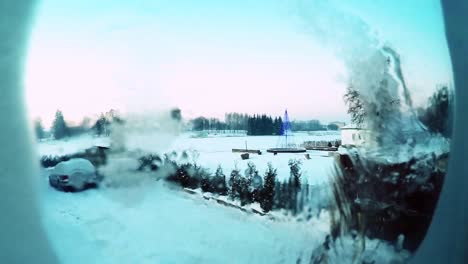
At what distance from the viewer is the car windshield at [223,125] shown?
183 cm

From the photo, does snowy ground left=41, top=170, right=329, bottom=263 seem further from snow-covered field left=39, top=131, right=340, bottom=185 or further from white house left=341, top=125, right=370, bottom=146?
white house left=341, top=125, right=370, bottom=146

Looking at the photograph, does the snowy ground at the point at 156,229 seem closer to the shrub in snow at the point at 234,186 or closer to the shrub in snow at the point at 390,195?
the shrub in snow at the point at 234,186

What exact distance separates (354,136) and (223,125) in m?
0.69

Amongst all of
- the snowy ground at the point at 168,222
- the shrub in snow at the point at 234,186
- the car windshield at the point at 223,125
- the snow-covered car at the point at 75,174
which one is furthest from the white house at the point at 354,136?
the snow-covered car at the point at 75,174

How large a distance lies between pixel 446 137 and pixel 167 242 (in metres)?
1.76

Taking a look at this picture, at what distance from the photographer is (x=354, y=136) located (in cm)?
216

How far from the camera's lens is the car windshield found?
1832 millimetres

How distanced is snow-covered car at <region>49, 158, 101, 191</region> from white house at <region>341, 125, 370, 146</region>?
3.96 feet

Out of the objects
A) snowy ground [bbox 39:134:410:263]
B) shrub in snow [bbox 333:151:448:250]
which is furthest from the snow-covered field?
shrub in snow [bbox 333:151:448:250]

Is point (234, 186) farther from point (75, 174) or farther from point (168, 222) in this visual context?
point (75, 174)

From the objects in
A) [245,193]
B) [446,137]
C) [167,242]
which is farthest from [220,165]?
[446,137]

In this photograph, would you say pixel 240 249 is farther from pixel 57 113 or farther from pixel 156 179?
pixel 57 113

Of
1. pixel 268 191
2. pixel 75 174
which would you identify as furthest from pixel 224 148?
pixel 75 174

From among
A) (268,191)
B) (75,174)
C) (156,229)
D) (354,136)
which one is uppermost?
(354,136)
